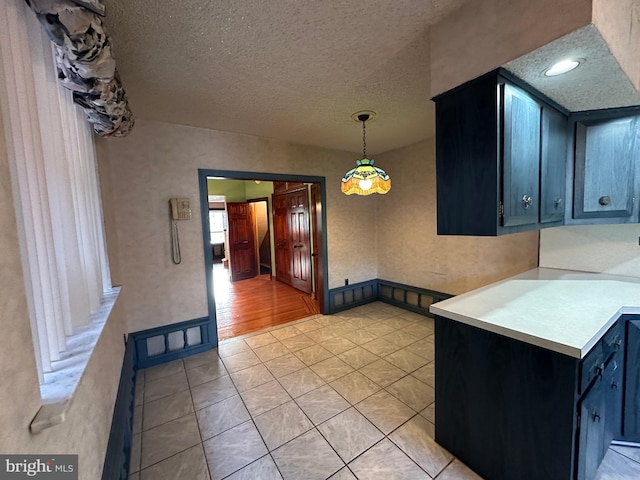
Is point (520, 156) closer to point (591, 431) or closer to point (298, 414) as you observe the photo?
point (591, 431)

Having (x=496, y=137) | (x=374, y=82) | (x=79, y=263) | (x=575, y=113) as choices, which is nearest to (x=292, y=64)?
(x=374, y=82)

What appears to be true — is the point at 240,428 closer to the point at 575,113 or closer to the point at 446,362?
the point at 446,362

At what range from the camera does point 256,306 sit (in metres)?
4.54

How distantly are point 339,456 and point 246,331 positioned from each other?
2.19 metres

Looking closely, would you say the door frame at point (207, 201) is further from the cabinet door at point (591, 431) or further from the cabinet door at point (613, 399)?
the cabinet door at point (613, 399)

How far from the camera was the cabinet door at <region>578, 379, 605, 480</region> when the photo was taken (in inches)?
47.3

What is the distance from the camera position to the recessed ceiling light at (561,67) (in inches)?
49.0

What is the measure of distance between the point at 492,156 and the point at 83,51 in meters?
1.82

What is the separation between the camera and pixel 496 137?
4.24ft

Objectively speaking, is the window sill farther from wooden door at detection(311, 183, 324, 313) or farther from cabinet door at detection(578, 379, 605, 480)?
wooden door at detection(311, 183, 324, 313)

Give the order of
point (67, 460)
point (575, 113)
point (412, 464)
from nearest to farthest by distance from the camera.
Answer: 1. point (67, 460)
2. point (412, 464)
3. point (575, 113)

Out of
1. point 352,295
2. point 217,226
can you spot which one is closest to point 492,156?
point 352,295

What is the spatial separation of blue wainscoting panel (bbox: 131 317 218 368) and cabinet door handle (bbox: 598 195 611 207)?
145 inches

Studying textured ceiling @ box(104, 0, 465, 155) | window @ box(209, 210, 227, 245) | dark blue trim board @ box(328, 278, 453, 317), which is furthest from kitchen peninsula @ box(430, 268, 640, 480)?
window @ box(209, 210, 227, 245)
